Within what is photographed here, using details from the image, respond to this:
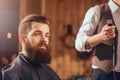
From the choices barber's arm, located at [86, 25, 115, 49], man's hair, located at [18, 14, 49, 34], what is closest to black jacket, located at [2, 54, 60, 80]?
man's hair, located at [18, 14, 49, 34]

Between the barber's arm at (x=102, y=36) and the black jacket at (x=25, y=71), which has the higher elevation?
the barber's arm at (x=102, y=36)

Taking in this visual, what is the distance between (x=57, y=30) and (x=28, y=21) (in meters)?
0.16

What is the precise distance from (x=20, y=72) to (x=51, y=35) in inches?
9.7

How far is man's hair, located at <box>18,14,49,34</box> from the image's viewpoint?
1580mm

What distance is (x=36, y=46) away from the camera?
1.59m

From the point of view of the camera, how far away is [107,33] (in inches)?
61.8

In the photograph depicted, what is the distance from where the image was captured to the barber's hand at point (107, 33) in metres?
1.56

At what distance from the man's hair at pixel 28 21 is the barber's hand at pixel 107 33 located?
29 centimetres

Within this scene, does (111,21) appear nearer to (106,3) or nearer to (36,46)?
(106,3)

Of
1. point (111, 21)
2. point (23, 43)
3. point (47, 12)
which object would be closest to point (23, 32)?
point (23, 43)

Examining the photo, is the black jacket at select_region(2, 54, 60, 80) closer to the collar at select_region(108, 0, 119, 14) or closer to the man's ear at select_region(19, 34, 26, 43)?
the man's ear at select_region(19, 34, 26, 43)

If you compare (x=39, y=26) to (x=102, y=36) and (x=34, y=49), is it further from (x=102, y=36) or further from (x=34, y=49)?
(x=102, y=36)

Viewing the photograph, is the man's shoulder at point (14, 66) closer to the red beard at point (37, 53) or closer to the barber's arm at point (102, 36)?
the red beard at point (37, 53)

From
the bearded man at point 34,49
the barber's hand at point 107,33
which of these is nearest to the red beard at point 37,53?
the bearded man at point 34,49
